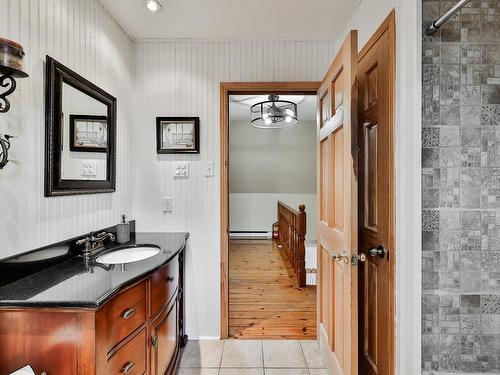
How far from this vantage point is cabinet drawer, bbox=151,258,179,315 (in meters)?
1.56

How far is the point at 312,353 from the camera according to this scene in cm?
229

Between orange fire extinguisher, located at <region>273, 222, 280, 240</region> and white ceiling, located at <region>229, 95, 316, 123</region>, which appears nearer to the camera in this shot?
white ceiling, located at <region>229, 95, 316, 123</region>

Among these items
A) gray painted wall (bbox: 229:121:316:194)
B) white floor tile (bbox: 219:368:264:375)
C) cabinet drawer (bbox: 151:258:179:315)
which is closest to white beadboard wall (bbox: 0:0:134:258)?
cabinet drawer (bbox: 151:258:179:315)

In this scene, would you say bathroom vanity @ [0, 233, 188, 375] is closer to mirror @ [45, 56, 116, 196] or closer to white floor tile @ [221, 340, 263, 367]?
mirror @ [45, 56, 116, 196]

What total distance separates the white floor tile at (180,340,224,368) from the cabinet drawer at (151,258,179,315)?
66cm

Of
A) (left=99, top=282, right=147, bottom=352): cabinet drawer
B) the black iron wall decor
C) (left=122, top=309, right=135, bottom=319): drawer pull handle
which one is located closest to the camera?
the black iron wall decor

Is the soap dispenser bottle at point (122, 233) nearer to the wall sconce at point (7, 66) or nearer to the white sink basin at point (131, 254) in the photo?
the white sink basin at point (131, 254)

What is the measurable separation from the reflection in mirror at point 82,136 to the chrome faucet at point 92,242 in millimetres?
366

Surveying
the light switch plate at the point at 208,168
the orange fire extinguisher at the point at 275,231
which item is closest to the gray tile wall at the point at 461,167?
the light switch plate at the point at 208,168

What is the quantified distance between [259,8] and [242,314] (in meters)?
2.65

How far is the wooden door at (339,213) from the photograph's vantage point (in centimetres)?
148

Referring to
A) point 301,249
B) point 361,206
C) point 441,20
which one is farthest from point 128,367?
point 301,249

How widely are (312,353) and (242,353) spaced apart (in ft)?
1.79

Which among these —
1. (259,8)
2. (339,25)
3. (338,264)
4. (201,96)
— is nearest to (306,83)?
(339,25)
